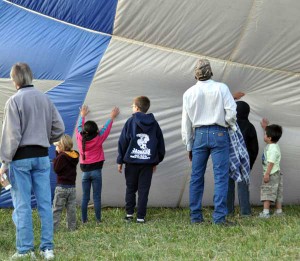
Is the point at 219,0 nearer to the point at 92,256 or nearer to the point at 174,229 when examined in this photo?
the point at 174,229

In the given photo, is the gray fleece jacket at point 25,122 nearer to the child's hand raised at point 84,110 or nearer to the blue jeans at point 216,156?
the blue jeans at point 216,156

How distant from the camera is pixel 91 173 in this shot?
7.32 meters

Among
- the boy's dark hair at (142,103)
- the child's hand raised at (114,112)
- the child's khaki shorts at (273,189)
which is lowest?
the child's khaki shorts at (273,189)

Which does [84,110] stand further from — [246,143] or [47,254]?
[47,254]

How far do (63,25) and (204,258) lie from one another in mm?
3551

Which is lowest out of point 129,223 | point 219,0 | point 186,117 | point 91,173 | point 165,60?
point 129,223

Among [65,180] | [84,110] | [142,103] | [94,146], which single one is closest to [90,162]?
[94,146]

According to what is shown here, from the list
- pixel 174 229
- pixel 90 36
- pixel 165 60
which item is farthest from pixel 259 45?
pixel 174 229

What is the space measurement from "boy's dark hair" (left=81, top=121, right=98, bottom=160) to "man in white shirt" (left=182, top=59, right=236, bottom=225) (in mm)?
1109

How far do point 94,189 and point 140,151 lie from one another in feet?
2.15

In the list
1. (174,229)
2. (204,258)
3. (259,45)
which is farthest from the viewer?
(259,45)

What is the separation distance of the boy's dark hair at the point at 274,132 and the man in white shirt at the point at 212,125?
1.05 m

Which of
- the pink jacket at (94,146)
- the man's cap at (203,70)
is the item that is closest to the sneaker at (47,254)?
the pink jacket at (94,146)

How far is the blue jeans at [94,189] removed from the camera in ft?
23.9
